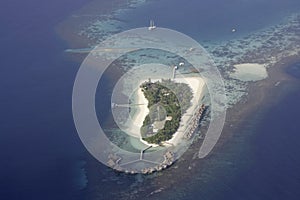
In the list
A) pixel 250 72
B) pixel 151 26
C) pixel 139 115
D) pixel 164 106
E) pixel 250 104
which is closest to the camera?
pixel 139 115

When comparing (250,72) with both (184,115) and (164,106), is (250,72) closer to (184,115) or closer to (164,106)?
(184,115)

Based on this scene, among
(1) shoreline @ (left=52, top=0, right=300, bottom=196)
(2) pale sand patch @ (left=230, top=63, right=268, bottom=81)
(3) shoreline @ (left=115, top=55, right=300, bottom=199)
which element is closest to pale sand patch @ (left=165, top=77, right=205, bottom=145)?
(3) shoreline @ (left=115, top=55, right=300, bottom=199)

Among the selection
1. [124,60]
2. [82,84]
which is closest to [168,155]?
[82,84]

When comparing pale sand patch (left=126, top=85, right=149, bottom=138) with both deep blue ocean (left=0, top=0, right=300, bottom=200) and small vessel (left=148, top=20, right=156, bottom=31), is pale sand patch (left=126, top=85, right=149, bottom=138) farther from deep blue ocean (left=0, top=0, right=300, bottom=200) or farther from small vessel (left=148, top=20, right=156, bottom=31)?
small vessel (left=148, top=20, right=156, bottom=31)

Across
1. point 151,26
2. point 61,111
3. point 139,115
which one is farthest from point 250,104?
point 151,26

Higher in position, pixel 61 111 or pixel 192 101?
pixel 192 101
